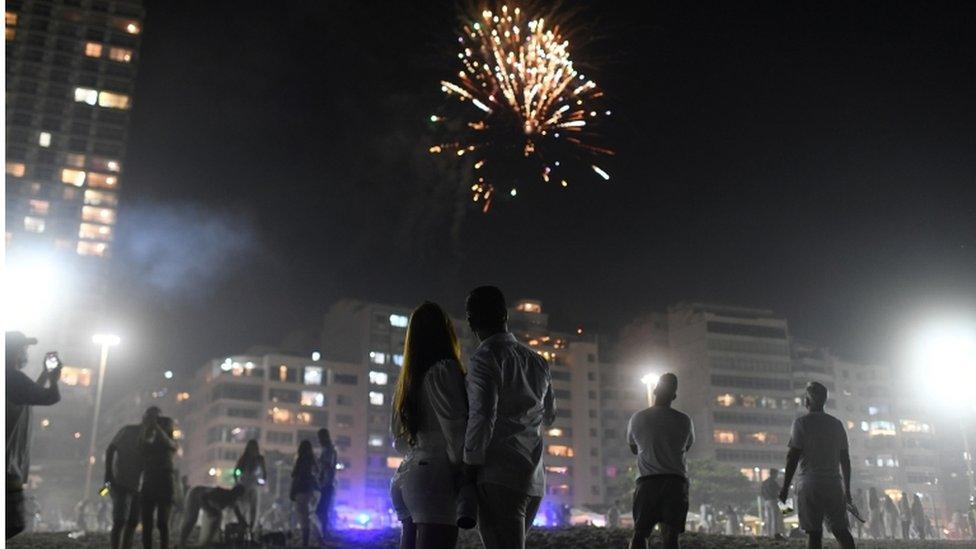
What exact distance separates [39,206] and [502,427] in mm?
128285

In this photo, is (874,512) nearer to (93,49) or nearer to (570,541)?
(570,541)

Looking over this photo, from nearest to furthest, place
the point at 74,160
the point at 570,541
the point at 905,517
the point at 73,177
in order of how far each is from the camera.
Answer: the point at 570,541, the point at 905,517, the point at 73,177, the point at 74,160

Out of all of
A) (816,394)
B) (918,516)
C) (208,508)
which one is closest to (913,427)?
(918,516)

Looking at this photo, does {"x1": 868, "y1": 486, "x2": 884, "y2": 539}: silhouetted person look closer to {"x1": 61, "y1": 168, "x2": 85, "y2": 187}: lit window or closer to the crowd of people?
the crowd of people

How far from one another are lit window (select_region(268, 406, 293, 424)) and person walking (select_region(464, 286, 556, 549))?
105 metres

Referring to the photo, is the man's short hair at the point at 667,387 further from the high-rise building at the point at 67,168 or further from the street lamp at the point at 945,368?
the high-rise building at the point at 67,168

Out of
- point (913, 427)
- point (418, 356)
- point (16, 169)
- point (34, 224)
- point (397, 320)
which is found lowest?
point (418, 356)

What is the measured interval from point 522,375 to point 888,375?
145 m

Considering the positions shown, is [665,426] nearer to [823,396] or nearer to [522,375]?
[823,396]

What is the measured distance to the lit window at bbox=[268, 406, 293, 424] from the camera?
106 m

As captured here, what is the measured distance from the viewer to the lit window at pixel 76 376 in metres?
116

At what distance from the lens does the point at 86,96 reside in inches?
4867

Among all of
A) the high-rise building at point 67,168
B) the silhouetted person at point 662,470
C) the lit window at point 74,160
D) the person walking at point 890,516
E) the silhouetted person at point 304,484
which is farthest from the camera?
the lit window at point 74,160

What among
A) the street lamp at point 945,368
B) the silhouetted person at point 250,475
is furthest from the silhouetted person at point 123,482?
the street lamp at point 945,368
